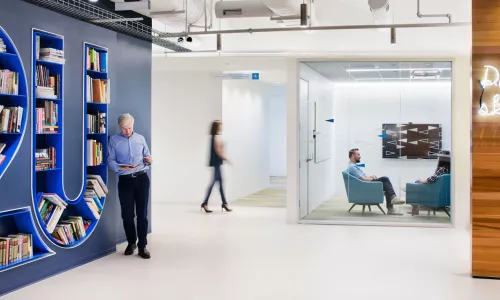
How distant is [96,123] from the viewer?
712 centimetres

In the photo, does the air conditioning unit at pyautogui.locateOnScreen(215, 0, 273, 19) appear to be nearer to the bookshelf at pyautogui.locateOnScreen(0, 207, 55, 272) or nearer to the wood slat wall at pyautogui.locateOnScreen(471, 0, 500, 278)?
the wood slat wall at pyautogui.locateOnScreen(471, 0, 500, 278)

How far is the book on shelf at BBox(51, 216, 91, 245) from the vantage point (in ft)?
21.2

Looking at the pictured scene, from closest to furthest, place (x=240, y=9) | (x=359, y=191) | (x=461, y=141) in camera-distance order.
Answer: (x=240, y=9)
(x=461, y=141)
(x=359, y=191)

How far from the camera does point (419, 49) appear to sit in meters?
9.66

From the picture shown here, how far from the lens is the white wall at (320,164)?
33.6 feet

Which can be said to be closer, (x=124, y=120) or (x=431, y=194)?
(x=124, y=120)

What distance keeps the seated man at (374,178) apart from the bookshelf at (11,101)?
5.78m

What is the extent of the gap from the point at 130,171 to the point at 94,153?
46 cm

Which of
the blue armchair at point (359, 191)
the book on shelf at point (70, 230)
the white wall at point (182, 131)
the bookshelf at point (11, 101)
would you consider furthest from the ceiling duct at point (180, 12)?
the white wall at point (182, 131)

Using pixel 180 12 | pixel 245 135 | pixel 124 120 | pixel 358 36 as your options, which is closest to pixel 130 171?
pixel 124 120

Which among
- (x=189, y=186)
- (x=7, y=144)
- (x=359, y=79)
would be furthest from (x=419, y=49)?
(x=7, y=144)

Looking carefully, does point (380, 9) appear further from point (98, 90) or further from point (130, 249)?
point (130, 249)

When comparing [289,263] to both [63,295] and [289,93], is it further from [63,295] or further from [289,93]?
[289,93]

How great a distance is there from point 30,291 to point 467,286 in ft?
13.5
